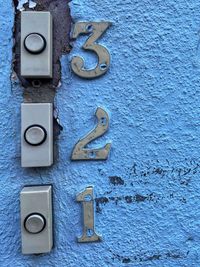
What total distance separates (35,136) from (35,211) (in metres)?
0.19

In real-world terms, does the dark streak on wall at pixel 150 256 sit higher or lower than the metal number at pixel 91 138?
lower

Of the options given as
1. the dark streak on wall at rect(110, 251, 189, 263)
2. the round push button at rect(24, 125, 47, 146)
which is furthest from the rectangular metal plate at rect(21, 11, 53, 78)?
the dark streak on wall at rect(110, 251, 189, 263)

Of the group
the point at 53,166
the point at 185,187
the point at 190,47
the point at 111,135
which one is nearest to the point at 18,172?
the point at 53,166

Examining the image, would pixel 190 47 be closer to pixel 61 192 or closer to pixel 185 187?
pixel 185 187

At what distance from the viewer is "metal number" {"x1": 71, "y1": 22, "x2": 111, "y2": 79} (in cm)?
83

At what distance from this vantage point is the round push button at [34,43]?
792mm

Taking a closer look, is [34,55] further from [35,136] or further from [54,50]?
[35,136]

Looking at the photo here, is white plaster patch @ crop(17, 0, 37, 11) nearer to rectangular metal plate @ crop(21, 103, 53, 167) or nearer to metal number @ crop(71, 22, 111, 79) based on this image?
metal number @ crop(71, 22, 111, 79)

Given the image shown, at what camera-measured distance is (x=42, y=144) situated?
0.80 m

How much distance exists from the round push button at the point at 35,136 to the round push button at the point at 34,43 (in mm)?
194

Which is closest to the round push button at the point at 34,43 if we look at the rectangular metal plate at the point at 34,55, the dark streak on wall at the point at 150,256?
the rectangular metal plate at the point at 34,55

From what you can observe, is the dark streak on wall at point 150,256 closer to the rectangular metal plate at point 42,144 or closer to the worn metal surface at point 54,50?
the rectangular metal plate at point 42,144

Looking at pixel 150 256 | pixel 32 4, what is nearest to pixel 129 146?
pixel 150 256

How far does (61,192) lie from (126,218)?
19cm
